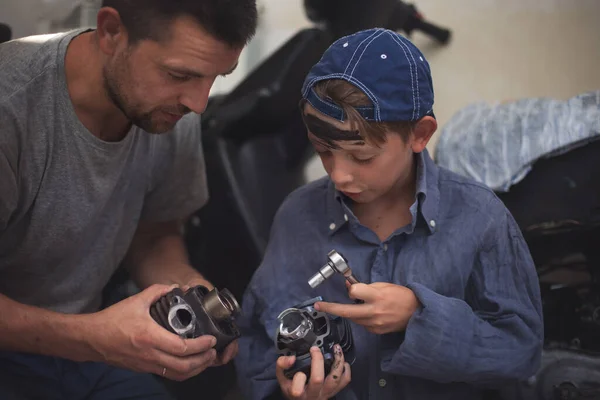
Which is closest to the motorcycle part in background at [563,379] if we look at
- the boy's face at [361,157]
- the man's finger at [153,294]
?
the boy's face at [361,157]

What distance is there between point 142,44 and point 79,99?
0.12 metres

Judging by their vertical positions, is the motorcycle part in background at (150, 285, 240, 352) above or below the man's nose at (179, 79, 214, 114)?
below

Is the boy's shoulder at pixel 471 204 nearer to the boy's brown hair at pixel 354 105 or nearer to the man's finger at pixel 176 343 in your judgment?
the boy's brown hair at pixel 354 105

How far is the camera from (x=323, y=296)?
77 centimetres

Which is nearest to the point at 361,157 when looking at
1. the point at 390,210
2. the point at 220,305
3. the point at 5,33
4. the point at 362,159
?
the point at 362,159

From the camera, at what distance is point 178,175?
969mm

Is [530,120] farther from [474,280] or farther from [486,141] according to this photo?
[474,280]

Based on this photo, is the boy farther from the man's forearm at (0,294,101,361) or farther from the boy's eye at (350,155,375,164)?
the man's forearm at (0,294,101,361)

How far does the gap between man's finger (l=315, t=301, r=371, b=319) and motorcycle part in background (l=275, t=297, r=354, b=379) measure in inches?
1.0

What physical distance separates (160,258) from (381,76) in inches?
18.7

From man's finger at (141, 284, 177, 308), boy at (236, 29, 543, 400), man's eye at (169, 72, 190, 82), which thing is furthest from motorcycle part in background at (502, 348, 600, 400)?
man's eye at (169, 72, 190, 82)

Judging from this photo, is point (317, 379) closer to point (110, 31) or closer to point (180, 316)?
point (180, 316)

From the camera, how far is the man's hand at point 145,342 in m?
0.70

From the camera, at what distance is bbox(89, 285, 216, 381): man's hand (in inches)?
27.4
